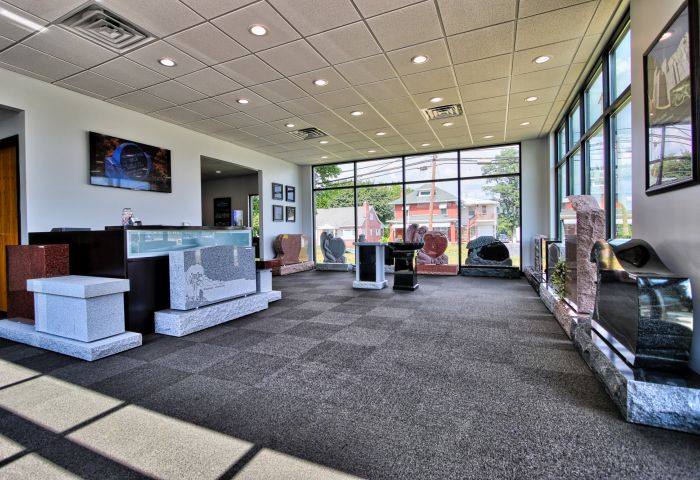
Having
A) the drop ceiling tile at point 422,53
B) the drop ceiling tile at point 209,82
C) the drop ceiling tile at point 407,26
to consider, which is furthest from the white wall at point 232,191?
the drop ceiling tile at point 407,26

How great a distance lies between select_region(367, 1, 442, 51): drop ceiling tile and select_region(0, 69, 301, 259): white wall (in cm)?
441

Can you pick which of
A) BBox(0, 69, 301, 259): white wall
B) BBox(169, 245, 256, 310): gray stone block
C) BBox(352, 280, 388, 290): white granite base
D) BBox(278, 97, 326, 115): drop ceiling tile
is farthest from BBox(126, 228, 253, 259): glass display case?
BBox(352, 280, 388, 290): white granite base

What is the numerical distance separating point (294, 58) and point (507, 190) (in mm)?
6473

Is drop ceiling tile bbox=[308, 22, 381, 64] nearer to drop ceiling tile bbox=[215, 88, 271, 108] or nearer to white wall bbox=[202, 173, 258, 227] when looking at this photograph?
drop ceiling tile bbox=[215, 88, 271, 108]

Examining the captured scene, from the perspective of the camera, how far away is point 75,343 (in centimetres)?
314

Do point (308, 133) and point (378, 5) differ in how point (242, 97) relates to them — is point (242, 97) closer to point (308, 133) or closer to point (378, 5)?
point (308, 133)

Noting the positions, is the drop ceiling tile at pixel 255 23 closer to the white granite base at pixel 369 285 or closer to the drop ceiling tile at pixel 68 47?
the drop ceiling tile at pixel 68 47

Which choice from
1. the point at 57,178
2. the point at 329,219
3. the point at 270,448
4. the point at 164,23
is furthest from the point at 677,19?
the point at 329,219

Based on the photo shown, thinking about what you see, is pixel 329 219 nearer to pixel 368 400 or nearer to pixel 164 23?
pixel 164 23

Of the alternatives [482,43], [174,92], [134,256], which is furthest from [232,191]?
[482,43]

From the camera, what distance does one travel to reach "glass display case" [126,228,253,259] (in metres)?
3.71

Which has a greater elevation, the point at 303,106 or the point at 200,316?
the point at 303,106

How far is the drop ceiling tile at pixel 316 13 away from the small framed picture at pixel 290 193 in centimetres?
659

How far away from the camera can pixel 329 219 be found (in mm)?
10477
